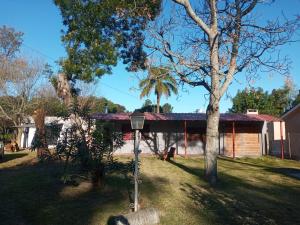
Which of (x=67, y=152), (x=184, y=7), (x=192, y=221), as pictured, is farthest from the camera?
(x=184, y=7)

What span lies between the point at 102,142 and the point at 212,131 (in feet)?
13.8

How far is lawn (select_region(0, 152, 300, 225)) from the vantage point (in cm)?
819

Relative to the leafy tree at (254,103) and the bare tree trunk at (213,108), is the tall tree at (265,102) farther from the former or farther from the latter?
the bare tree trunk at (213,108)

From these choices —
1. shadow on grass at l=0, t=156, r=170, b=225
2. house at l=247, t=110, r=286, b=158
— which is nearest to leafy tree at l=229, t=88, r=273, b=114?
house at l=247, t=110, r=286, b=158

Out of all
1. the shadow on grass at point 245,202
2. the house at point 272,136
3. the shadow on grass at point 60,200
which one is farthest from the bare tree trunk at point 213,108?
the house at point 272,136

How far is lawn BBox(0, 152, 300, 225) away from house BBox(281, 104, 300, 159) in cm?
1119

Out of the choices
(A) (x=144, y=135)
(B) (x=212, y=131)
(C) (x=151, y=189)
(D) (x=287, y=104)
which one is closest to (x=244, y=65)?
(B) (x=212, y=131)

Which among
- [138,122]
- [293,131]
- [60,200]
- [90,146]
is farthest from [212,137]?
[293,131]

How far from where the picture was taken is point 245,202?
390 inches

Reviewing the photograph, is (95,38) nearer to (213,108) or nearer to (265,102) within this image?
(213,108)

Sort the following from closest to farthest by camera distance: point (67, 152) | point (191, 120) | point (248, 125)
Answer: point (67, 152) < point (191, 120) < point (248, 125)

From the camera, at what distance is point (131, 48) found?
56.7ft

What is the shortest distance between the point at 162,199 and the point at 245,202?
7.54 ft

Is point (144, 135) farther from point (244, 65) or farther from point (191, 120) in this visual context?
point (244, 65)
